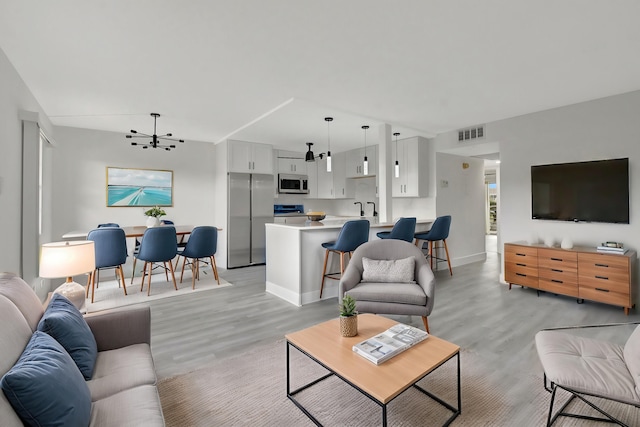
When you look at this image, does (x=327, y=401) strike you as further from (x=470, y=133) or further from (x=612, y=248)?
(x=470, y=133)

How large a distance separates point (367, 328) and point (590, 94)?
392 cm

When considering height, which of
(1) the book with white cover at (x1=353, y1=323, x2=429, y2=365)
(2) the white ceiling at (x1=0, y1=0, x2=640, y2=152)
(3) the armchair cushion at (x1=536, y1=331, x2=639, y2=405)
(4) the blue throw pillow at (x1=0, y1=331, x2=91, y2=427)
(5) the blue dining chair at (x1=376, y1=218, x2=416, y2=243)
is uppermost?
(2) the white ceiling at (x1=0, y1=0, x2=640, y2=152)

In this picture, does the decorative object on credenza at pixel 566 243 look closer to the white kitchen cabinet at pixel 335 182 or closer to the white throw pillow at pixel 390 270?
the white throw pillow at pixel 390 270

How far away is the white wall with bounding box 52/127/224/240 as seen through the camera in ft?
16.1

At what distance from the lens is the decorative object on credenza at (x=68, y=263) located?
224 cm

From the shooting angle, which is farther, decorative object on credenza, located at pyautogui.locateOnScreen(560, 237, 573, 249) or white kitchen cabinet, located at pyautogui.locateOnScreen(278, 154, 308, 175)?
white kitchen cabinet, located at pyautogui.locateOnScreen(278, 154, 308, 175)

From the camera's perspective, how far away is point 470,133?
5.12 m

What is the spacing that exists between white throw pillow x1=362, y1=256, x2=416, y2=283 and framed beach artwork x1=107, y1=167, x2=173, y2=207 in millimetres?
4391

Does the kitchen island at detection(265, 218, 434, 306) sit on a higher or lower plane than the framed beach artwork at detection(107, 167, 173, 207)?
lower

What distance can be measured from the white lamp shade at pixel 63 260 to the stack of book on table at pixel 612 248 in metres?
5.25

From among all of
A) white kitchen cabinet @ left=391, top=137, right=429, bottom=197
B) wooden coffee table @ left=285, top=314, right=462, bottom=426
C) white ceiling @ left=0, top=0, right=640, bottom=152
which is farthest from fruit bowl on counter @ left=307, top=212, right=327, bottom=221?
wooden coffee table @ left=285, top=314, right=462, bottom=426

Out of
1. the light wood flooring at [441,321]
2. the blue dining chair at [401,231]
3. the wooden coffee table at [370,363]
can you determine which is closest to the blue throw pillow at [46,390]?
the wooden coffee table at [370,363]

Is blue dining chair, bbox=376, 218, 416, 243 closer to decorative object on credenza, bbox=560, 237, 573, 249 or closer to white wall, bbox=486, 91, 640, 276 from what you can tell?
white wall, bbox=486, 91, 640, 276

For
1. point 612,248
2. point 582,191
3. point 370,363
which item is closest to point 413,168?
point 582,191
